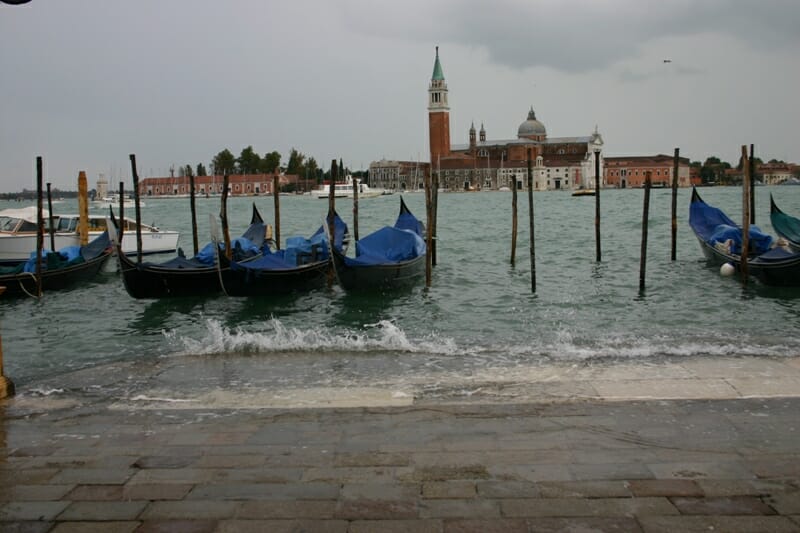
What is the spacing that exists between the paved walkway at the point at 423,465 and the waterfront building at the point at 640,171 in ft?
348

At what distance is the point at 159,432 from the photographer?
3695 millimetres

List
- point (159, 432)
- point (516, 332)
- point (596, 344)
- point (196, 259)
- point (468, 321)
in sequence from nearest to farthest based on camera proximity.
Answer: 1. point (159, 432)
2. point (596, 344)
3. point (516, 332)
4. point (468, 321)
5. point (196, 259)

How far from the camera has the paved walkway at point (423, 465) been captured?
8.21ft

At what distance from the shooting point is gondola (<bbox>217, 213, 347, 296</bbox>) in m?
11.3

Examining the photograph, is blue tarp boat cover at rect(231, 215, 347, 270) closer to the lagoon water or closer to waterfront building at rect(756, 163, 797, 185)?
the lagoon water

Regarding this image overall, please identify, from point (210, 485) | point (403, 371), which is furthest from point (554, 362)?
point (210, 485)

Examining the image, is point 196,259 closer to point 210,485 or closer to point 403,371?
point 403,371

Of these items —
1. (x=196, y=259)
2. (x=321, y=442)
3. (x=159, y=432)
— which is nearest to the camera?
(x=321, y=442)

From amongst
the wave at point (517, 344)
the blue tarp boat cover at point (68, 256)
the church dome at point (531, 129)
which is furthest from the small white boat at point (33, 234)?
the church dome at point (531, 129)

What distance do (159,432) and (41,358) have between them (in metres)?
4.82

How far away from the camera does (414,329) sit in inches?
354

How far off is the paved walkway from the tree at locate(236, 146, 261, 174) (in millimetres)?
101661

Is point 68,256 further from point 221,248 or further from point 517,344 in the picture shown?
point 517,344

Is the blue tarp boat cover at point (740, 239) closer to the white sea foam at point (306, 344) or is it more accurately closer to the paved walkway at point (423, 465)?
the white sea foam at point (306, 344)
